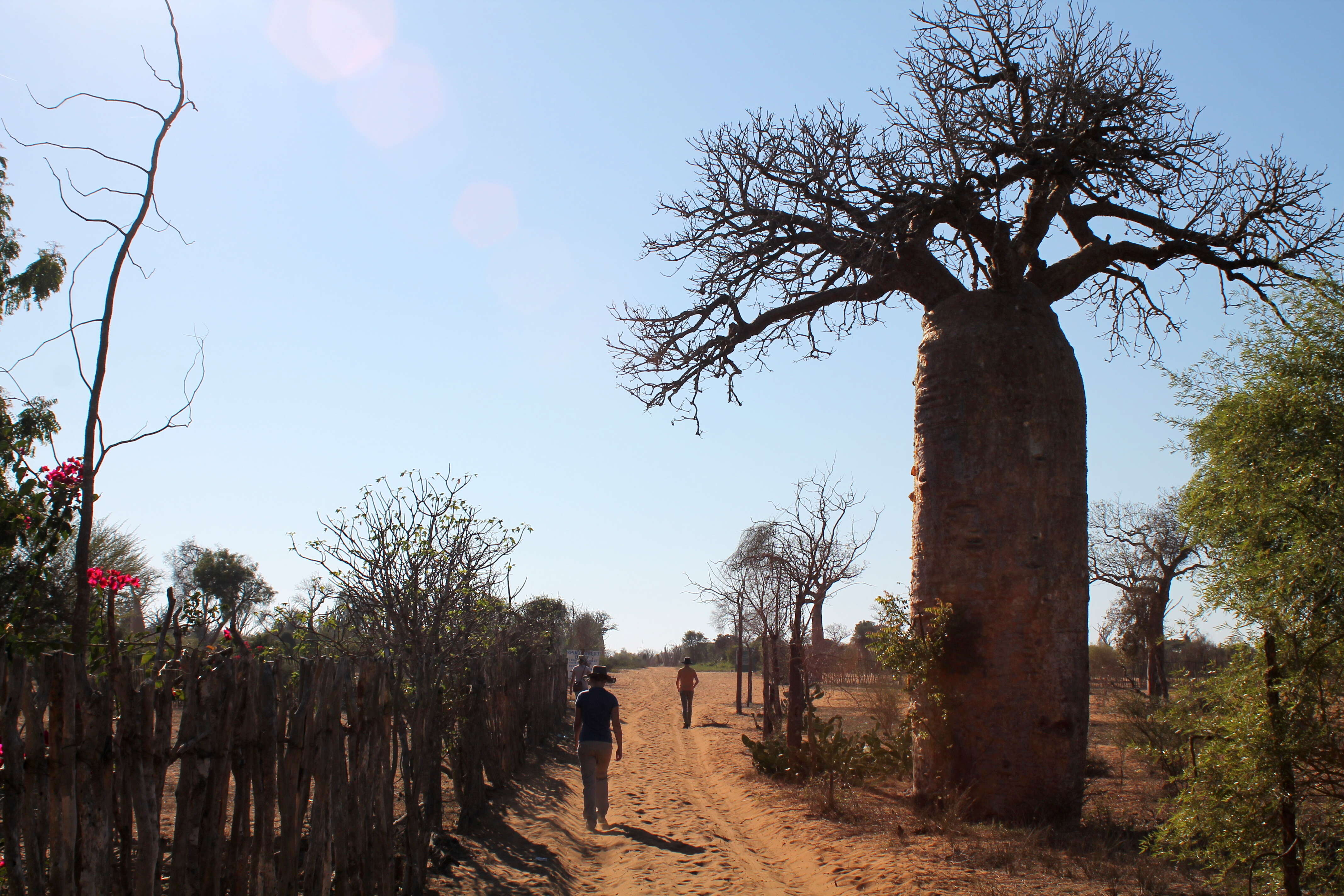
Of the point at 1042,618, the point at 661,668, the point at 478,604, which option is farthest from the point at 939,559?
the point at 661,668

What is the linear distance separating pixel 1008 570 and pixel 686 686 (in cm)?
1103

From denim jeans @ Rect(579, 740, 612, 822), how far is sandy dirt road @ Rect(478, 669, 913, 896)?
0.58ft

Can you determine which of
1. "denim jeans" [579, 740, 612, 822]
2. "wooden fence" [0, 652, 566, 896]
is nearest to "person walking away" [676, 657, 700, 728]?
"denim jeans" [579, 740, 612, 822]

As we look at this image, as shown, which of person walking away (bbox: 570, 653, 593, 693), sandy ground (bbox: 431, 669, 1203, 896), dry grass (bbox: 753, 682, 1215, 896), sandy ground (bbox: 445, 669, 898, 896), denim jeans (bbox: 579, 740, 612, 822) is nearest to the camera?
dry grass (bbox: 753, 682, 1215, 896)

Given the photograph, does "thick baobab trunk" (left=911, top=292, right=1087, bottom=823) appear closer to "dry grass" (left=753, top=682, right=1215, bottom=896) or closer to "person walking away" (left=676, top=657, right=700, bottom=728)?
"dry grass" (left=753, top=682, right=1215, bottom=896)

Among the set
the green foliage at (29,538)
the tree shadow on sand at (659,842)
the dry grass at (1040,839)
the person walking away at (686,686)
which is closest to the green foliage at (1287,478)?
the dry grass at (1040,839)

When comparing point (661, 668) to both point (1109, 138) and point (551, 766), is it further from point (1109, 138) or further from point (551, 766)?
point (1109, 138)

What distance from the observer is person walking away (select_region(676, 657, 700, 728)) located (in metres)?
16.8

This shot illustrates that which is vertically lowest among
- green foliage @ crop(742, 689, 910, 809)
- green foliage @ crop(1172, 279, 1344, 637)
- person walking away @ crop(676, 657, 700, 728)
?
person walking away @ crop(676, 657, 700, 728)

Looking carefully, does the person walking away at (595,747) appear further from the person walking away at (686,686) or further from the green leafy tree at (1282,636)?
the person walking away at (686,686)

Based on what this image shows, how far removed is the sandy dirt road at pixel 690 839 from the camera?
5.54m

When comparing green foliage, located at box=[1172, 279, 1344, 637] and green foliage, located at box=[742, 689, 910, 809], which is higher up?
green foliage, located at box=[1172, 279, 1344, 637]

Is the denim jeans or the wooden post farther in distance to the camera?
the denim jeans

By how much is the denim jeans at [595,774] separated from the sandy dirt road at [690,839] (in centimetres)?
18
